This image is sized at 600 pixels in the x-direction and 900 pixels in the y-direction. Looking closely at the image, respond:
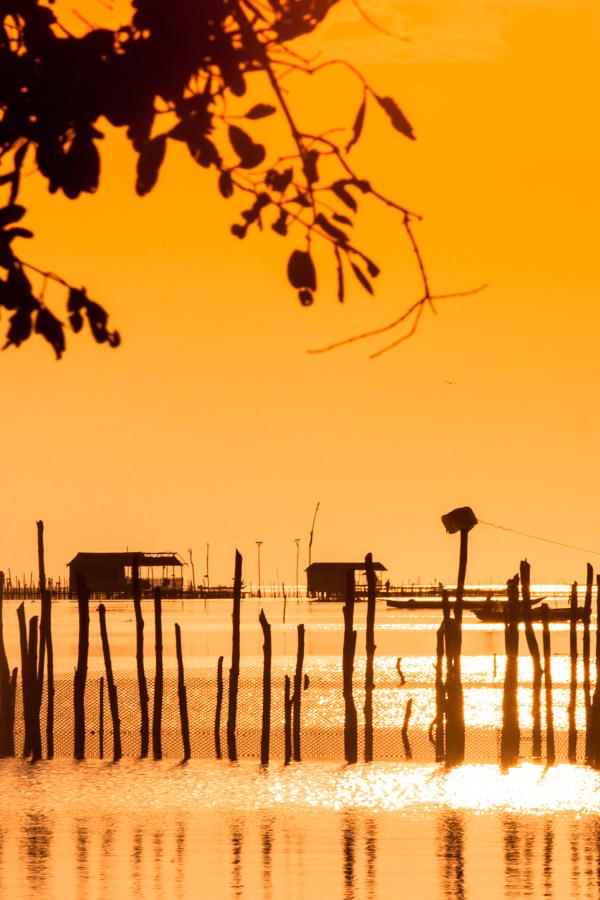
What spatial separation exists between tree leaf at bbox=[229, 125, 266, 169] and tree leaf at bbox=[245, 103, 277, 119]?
0.07 meters

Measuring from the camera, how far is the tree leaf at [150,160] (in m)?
4.50

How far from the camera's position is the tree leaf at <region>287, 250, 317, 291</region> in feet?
15.8

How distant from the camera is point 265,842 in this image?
1535 centimetres

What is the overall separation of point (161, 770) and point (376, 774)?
106 inches

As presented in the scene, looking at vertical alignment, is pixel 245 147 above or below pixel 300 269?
above

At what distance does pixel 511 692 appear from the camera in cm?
1992

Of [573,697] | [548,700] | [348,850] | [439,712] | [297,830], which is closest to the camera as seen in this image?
[348,850]

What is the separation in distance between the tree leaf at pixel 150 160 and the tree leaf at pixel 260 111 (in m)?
0.27

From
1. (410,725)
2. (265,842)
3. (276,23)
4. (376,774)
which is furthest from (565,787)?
(276,23)

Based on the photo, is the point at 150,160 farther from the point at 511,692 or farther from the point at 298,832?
the point at 511,692

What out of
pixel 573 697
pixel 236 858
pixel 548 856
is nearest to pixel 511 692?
pixel 573 697

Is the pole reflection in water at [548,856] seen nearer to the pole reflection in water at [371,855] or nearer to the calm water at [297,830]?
the calm water at [297,830]

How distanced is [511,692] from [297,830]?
4652mm

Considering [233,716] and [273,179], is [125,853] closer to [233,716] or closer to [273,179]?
[233,716]
